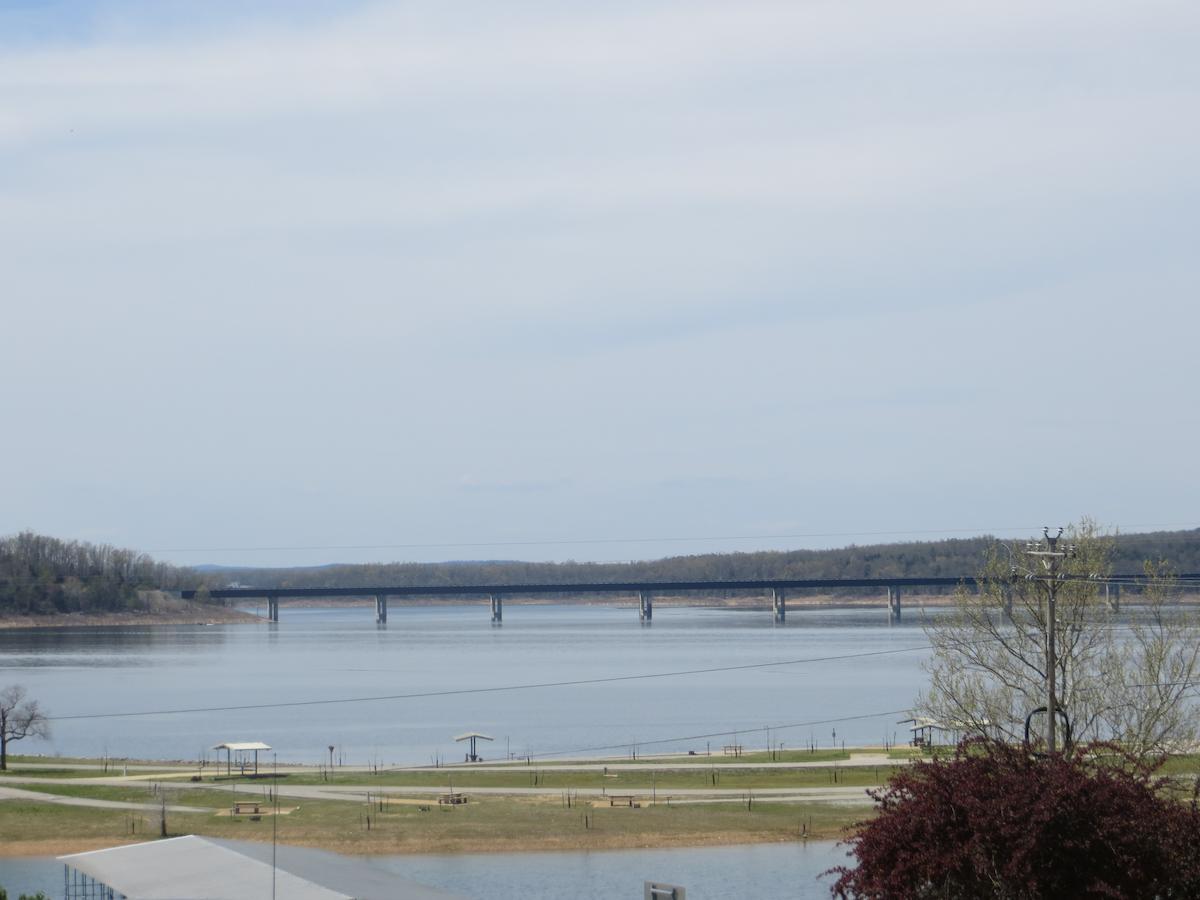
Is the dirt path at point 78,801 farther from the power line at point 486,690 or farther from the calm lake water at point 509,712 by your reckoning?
the power line at point 486,690

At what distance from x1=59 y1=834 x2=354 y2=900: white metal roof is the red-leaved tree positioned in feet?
33.6

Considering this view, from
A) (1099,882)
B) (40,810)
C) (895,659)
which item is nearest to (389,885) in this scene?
(1099,882)

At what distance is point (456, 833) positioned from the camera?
50219 millimetres

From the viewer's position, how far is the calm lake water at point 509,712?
44844mm

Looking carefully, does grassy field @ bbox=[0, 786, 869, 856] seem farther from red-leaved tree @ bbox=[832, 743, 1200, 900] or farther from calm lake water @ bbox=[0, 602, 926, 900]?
red-leaved tree @ bbox=[832, 743, 1200, 900]

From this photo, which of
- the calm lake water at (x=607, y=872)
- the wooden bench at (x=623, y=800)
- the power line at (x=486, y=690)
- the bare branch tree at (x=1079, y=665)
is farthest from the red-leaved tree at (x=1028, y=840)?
the power line at (x=486, y=690)

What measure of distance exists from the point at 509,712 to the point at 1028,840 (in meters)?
87.7

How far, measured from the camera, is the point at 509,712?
357 feet

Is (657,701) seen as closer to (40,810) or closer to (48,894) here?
(40,810)

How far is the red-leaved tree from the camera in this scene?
23.5 meters

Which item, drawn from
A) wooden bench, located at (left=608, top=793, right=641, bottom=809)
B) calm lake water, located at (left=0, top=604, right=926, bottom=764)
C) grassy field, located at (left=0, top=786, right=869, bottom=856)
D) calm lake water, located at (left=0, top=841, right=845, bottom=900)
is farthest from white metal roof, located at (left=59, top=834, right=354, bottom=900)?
calm lake water, located at (left=0, top=604, right=926, bottom=764)

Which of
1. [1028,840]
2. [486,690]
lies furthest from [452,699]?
[1028,840]

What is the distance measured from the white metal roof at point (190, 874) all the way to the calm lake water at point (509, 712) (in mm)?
10182

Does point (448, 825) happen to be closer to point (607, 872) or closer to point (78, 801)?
point (607, 872)
